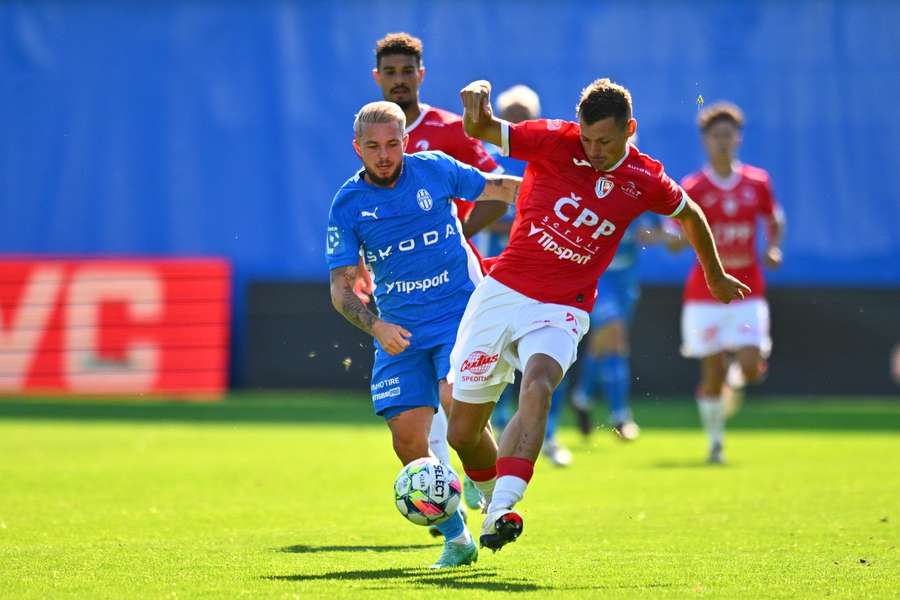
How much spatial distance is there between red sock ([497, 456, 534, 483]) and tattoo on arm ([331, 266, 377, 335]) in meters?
0.84

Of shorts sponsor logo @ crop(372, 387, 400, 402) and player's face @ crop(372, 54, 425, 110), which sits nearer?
shorts sponsor logo @ crop(372, 387, 400, 402)

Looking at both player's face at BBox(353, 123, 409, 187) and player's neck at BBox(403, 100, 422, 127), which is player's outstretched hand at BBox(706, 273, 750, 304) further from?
player's neck at BBox(403, 100, 422, 127)

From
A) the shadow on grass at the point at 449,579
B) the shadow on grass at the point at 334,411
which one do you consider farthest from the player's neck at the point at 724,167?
the shadow on grass at the point at 449,579

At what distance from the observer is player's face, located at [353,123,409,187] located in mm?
7293

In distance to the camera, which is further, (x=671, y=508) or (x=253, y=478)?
(x=253, y=478)

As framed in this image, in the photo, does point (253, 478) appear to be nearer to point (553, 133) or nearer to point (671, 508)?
point (671, 508)

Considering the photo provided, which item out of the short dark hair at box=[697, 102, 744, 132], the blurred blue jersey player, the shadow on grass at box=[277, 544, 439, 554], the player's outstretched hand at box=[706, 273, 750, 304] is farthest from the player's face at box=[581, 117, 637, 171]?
the blurred blue jersey player

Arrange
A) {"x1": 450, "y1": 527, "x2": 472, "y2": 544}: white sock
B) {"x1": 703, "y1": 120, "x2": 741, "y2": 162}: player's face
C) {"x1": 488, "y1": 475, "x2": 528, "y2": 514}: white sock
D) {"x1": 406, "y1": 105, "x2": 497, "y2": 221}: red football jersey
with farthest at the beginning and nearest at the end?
{"x1": 703, "y1": 120, "x2": 741, "y2": 162}: player's face → {"x1": 406, "y1": 105, "x2": 497, "y2": 221}: red football jersey → {"x1": 450, "y1": 527, "x2": 472, "y2": 544}: white sock → {"x1": 488, "y1": 475, "x2": 528, "y2": 514}: white sock

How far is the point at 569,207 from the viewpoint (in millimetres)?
7102

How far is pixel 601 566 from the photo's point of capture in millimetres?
6914

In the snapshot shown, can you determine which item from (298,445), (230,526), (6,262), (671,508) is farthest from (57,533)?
(6,262)

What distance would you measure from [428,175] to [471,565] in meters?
1.84

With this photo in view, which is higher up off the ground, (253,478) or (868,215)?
(868,215)

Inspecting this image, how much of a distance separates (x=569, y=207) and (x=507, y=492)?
1359 millimetres
